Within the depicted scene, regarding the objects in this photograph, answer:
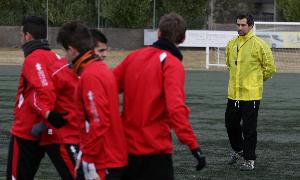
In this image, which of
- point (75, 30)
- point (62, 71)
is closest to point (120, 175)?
point (75, 30)

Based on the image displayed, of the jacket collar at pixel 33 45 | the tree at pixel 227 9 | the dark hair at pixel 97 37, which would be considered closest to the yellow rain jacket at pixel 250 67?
the jacket collar at pixel 33 45

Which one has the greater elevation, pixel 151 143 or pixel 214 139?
pixel 151 143

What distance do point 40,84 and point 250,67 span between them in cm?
443

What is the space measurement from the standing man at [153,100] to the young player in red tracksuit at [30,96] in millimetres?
1084

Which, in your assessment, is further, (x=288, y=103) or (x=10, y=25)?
(x=10, y=25)

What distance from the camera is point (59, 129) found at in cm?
651

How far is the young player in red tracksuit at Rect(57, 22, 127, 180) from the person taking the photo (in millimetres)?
5066

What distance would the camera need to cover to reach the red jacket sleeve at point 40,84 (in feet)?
20.7

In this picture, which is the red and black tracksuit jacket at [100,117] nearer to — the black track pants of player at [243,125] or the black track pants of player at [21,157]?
Answer: the black track pants of player at [21,157]

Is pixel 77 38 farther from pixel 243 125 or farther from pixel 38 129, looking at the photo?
pixel 243 125

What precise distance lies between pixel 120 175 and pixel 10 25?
38.3 meters

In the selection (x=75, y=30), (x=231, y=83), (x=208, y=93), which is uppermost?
(x=75, y=30)

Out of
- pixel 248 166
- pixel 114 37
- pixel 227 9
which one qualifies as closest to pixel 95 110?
pixel 248 166

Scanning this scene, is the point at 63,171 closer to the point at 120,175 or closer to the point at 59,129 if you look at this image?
the point at 59,129
